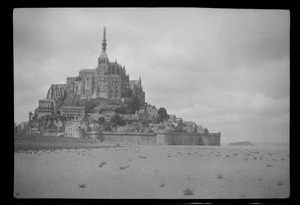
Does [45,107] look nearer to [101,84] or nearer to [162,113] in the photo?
[101,84]

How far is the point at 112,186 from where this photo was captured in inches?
272

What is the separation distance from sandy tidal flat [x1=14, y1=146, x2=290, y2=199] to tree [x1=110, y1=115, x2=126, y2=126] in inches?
20.7

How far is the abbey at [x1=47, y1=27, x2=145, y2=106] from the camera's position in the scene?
284 inches

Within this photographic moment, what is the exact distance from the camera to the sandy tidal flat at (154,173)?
6863 mm

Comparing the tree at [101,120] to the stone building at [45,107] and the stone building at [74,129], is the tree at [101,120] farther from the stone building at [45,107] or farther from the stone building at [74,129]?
the stone building at [45,107]

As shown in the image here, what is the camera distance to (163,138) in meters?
7.35

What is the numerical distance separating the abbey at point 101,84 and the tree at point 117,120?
1.40 feet

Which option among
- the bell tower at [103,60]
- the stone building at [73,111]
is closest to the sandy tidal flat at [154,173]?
the stone building at [73,111]

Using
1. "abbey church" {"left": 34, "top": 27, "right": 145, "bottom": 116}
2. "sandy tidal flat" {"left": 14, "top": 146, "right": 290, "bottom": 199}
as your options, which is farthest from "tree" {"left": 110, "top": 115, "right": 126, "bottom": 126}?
"sandy tidal flat" {"left": 14, "top": 146, "right": 290, "bottom": 199}

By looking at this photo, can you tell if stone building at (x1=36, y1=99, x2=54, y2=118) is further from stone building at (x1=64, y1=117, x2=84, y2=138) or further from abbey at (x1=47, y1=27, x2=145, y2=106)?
stone building at (x1=64, y1=117, x2=84, y2=138)
